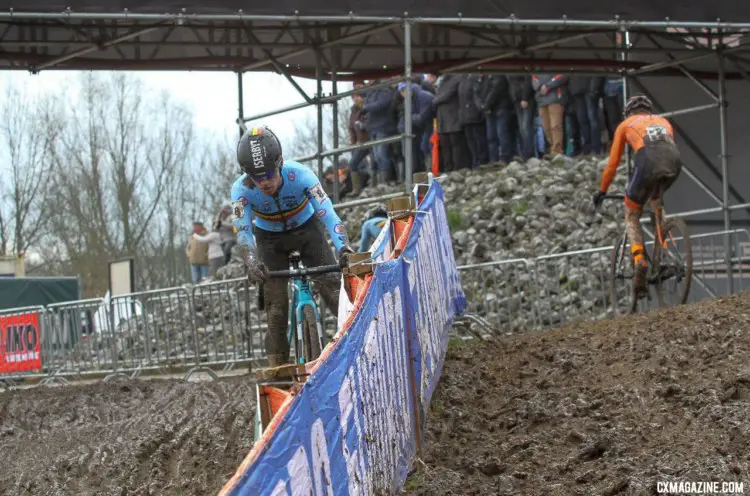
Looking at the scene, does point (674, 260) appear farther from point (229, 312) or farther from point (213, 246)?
point (213, 246)

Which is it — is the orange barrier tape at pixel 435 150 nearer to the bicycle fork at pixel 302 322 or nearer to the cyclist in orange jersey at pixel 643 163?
the cyclist in orange jersey at pixel 643 163

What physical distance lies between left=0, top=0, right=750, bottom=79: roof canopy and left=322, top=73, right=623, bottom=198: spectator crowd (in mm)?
2298

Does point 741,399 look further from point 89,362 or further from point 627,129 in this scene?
point 89,362

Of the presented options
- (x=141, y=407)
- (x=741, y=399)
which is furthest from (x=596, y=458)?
(x=141, y=407)

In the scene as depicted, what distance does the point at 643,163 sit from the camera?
12727 mm

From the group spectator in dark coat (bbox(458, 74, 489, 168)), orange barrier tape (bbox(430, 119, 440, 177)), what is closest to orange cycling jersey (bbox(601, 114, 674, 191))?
spectator in dark coat (bbox(458, 74, 489, 168))

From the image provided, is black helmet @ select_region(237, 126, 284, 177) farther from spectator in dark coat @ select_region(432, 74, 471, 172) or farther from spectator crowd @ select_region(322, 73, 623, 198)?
spectator in dark coat @ select_region(432, 74, 471, 172)

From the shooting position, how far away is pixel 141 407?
13359mm

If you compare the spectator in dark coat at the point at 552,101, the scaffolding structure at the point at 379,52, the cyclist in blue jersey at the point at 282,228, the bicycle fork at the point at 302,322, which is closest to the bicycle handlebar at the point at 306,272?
the cyclist in blue jersey at the point at 282,228

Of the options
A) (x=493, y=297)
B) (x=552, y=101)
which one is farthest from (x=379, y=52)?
(x=552, y=101)

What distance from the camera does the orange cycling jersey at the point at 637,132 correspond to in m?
12.7

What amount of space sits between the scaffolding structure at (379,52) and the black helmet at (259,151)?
6317 mm

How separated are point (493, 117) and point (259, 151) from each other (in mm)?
14567

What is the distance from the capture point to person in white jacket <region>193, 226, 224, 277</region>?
2647 centimetres
